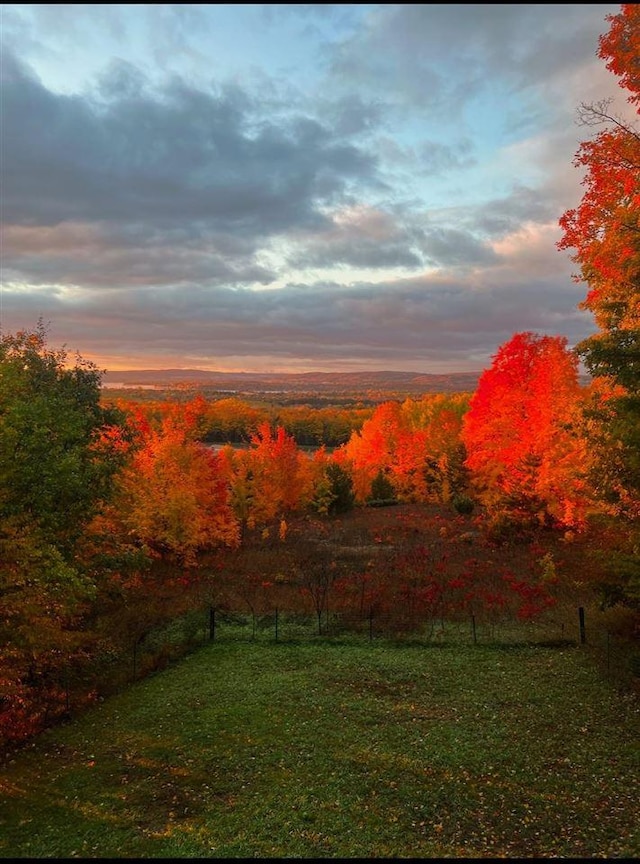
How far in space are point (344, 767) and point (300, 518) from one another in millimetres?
41408

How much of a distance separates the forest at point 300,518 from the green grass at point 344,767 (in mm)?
2769

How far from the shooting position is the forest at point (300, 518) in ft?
40.2

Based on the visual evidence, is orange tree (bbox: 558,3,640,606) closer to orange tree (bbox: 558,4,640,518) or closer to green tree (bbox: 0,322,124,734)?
orange tree (bbox: 558,4,640,518)

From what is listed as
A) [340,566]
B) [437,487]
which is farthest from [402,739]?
[437,487]

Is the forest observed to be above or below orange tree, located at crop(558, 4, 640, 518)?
below

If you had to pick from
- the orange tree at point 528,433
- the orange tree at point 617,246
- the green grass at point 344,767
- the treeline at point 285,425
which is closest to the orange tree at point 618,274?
the orange tree at point 617,246

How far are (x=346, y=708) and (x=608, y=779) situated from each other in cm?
633

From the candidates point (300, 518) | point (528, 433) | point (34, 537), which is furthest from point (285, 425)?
point (34, 537)

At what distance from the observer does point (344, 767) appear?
11.1 metres

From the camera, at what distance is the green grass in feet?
29.4

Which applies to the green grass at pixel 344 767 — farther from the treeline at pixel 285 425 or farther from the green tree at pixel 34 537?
the treeline at pixel 285 425

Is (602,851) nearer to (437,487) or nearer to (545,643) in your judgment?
(545,643)

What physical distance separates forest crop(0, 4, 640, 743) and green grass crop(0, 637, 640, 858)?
9.08ft

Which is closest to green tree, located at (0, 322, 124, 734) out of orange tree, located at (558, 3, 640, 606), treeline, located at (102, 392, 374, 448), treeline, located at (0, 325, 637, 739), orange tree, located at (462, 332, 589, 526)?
treeline, located at (0, 325, 637, 739)
